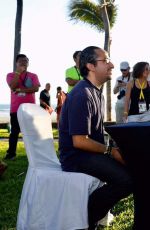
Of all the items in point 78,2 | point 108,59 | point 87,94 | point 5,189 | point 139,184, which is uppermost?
point 78,2

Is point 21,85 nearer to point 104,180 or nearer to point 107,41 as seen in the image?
point 104,180

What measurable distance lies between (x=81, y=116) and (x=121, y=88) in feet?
14.5

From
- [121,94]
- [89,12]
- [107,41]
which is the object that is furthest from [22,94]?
[89,12]

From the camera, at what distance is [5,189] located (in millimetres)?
5652

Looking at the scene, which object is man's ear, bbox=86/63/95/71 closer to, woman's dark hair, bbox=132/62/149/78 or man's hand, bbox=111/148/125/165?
man's hand, bbox=111/148/125/165

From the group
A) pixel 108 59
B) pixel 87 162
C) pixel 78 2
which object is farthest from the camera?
pixel 78 2

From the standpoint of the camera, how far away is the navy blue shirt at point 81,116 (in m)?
3.59

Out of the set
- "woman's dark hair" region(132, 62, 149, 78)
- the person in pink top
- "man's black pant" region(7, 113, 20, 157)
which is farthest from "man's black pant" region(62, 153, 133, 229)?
"man's black pant" region(7, 113, 20, 157)

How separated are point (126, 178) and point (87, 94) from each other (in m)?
0.72

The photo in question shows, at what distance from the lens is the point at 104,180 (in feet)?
12.0

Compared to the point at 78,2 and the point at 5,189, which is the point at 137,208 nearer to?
the point at 5,189

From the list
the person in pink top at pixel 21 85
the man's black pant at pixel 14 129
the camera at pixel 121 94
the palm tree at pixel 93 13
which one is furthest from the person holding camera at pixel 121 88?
the palm tree at pixel 93 13

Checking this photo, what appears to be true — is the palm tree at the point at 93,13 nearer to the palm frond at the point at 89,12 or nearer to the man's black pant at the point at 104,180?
the palm frond at the point at 89,12

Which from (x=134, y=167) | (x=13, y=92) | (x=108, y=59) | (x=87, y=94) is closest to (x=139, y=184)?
(x=134, y=167)
